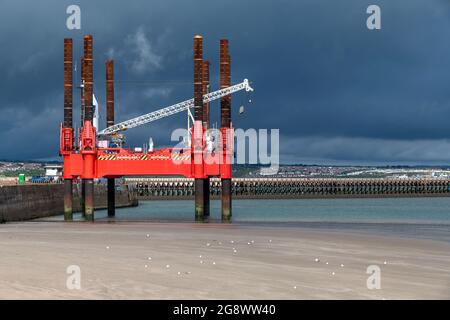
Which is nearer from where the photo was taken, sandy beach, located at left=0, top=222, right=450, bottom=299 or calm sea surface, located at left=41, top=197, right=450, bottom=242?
sandy beach, located at left=0, top=222, right=450, bottom=299

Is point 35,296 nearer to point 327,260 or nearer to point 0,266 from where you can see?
point 0,266

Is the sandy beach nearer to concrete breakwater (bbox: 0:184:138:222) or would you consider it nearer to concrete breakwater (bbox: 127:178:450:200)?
concrete breakwater (bbox: 0:184:138:222)

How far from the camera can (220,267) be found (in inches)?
829

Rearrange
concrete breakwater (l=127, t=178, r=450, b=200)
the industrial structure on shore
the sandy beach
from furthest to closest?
concrete breakwater (l=127, t=178, r=450, b=200) → the industrial structure on shore → the sandy beach

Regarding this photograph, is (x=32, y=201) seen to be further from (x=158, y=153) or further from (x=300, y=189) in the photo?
(x=300, y=189)

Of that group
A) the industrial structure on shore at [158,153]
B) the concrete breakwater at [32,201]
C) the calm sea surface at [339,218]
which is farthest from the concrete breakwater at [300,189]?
the industrial structure on shore at [158,153]

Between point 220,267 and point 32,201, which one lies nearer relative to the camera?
point 220,267

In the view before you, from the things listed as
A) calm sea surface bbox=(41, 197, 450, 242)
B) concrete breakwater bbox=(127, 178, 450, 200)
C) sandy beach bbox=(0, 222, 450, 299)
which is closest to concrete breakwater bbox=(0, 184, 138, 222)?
calm sea surface bbox=(41, 197, 450, 242)

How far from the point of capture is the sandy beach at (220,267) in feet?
54.7

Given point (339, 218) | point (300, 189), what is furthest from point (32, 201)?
point (300, 189)

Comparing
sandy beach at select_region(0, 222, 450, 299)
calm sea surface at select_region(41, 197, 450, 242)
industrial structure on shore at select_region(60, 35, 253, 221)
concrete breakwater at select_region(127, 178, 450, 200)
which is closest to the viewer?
sandy beach at select_region(0, 222, 450, 299)

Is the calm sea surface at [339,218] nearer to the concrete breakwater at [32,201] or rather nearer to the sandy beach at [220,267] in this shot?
the concrete breakwater at [32,201]

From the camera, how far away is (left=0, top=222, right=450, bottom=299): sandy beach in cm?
1667
